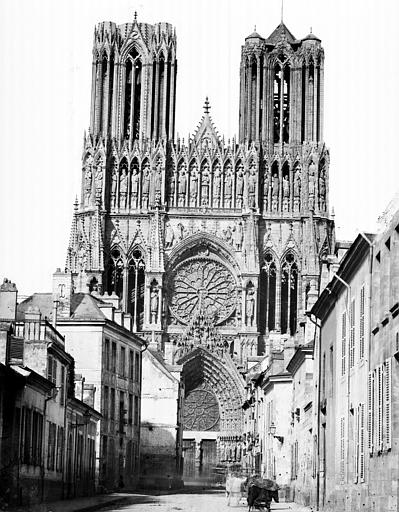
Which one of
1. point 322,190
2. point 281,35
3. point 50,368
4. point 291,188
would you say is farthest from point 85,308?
point 281,35

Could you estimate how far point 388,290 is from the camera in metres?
27.3

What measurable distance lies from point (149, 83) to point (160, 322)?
17.0 m

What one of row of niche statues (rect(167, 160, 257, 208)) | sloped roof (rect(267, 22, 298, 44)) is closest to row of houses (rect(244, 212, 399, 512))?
row of niche statues (rect(167, 160, 257, 208))

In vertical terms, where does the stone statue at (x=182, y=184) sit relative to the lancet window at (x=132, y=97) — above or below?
below

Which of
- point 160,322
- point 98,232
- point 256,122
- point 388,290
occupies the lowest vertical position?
point 388,290

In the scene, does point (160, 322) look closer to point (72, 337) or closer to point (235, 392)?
point (235, 392)

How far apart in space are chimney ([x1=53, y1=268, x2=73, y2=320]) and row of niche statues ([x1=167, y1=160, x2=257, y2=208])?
3539 cm

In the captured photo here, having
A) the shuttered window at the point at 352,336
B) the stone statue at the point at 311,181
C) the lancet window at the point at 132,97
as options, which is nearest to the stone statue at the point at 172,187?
the lancet window at the point at 132,97

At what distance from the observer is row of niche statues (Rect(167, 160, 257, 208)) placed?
95062 mm

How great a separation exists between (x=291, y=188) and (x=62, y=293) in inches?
1483

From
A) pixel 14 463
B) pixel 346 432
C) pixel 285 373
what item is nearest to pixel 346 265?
pixel 346 432

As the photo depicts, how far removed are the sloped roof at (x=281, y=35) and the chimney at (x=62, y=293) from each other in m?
44.0

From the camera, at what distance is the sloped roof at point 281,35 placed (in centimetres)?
9950

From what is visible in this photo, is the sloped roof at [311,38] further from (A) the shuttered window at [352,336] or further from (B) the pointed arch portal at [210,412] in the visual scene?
(A) the shuttered window at [352,336]
